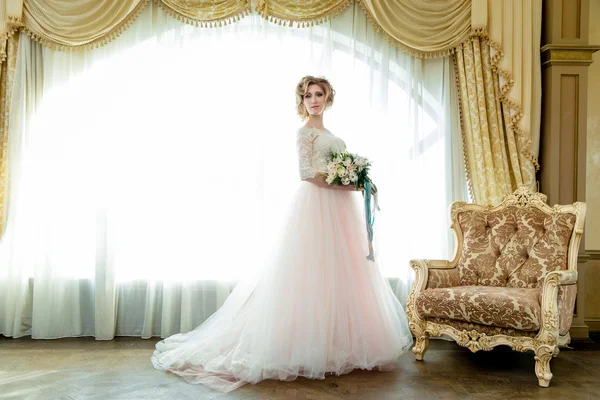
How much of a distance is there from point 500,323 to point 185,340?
7.18 ft

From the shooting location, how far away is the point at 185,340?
404cm

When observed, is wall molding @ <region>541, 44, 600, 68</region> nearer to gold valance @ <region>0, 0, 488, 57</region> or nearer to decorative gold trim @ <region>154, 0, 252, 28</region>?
gold valance @ <region>0, 0, 488, 57</region>

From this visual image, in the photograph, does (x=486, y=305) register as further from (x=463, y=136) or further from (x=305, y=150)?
(x=463, y=136)

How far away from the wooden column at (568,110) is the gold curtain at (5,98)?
4.38 m

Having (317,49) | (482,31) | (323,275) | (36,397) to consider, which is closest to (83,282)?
(36,397)

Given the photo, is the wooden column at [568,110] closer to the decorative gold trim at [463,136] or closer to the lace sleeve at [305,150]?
the decorative gold trim at [463,136]

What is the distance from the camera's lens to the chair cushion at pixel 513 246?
3.86m

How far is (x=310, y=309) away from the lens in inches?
136

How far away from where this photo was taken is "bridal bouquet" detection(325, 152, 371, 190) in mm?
3629

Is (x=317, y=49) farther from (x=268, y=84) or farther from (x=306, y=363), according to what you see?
(x=306, y=363)

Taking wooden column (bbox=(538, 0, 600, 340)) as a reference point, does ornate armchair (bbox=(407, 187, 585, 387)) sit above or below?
below

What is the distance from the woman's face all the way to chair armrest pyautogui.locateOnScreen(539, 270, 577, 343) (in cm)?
188

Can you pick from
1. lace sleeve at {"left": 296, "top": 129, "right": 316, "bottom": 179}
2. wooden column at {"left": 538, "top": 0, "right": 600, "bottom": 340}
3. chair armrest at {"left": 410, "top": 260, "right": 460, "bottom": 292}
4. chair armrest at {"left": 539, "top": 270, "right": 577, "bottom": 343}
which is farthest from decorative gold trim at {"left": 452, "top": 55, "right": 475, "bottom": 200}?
lace sleeve at {"left": 296, "top": 129, "right": 316, "bottom": 179}

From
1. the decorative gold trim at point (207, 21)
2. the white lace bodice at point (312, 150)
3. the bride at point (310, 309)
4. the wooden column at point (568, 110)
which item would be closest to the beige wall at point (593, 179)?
the wooden column at point (568, 110)
